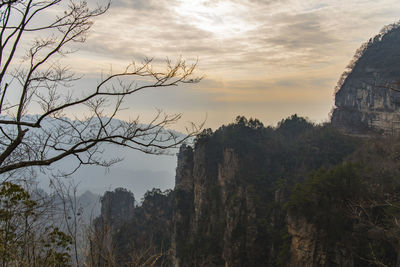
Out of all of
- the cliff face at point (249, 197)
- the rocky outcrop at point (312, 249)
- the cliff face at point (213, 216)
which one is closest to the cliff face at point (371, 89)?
the cliff face at point (249, 197)

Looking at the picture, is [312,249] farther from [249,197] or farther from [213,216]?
[213,216]

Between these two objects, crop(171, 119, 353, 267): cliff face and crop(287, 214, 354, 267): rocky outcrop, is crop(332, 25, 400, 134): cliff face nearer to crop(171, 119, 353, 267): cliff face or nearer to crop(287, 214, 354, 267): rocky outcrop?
crop(171, 119, 353, 267): cliff face

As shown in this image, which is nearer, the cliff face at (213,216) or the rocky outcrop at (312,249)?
the rocky outcrop at (312,249)

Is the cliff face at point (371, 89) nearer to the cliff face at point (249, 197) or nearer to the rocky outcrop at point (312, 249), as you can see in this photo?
the cliff face at point (249, 197)

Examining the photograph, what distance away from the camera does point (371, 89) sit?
40.1m

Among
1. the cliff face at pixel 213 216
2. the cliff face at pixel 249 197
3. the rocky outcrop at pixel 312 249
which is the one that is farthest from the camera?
the cliff face at pixel 213 216

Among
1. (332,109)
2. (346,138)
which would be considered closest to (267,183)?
(346,138)

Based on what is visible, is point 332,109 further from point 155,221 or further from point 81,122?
point 81,122

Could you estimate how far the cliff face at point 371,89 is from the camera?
120 ft

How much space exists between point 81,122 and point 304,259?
14.6m

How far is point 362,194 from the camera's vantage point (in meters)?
15.7

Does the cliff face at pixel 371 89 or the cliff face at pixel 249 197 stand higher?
the cliff face at pixel 371 89

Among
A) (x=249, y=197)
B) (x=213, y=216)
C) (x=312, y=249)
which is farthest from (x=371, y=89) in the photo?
(x=312, y=249)

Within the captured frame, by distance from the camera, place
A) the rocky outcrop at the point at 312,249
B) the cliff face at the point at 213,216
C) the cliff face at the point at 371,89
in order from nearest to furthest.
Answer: the rocky outcrop at the point at 312,249, the cliff face at the point at 213,216, the cliff face at the point at 371,89
